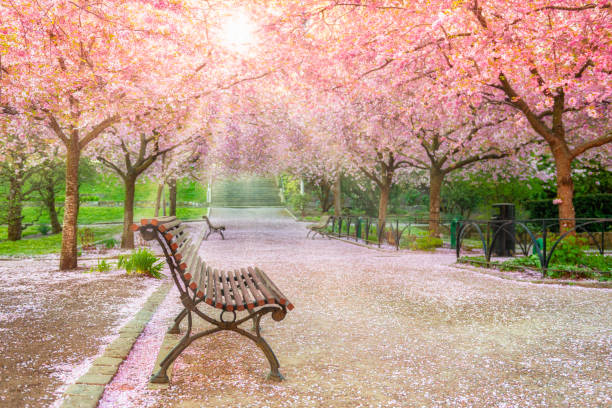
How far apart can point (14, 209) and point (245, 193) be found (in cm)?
2521

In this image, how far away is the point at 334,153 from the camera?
77.4ft

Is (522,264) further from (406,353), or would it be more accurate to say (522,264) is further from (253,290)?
(253,290)

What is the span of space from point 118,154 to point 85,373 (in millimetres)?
17293

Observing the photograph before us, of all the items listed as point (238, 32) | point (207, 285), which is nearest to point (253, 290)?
point (207, 285)

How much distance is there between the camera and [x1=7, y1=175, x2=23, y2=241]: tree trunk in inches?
689

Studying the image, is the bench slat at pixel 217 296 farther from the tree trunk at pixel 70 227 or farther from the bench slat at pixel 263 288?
the tree trunk at pixel 70 227

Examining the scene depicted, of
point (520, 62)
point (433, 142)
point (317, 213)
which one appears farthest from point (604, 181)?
point (317, 213)

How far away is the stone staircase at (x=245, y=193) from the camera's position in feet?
131

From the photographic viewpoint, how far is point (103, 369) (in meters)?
3.79

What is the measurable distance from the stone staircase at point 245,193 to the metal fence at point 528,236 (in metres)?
20.8

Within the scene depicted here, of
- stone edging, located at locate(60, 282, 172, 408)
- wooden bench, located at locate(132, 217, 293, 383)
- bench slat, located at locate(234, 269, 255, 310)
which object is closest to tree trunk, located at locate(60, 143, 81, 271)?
stone edging, located at locate(60, 282, 172, 408)

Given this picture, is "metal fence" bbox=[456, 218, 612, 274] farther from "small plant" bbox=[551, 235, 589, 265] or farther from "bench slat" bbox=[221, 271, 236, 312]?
"bench slat" bbox=[221, 271, 236, 312]

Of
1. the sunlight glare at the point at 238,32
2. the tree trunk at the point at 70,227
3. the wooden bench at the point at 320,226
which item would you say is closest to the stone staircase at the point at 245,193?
the wooden bench at the point at 320,226

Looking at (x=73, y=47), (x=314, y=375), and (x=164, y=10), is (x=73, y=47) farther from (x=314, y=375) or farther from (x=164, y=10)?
(x=314, y=375)
